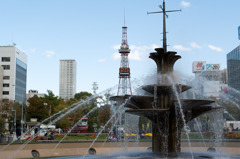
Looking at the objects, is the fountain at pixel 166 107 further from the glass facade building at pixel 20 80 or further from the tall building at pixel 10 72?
the glass facade building at pixel 20 80

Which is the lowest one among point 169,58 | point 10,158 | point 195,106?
point 10,158

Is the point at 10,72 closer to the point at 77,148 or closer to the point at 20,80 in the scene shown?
the point at 20,80

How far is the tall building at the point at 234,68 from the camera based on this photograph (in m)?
79.5

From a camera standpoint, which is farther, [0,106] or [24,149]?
[0,106]

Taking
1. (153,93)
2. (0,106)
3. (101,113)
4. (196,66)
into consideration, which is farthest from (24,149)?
(196,66)

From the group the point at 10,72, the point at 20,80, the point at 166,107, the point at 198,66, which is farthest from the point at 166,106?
the point at 198,66

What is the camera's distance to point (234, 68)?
83312 mm

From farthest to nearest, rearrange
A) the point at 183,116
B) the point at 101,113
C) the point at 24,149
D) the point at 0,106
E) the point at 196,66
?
the point at 196,66, the point at 101,113, the point at 0,106, the point at 24,149, the point at 183,116

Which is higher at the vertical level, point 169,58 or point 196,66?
point 196,66

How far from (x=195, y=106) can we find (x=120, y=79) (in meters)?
86.6

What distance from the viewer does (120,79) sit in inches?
3967

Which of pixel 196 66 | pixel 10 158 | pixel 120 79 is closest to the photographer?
pixel 10 158

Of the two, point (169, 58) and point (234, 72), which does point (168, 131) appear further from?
point (234, 72)

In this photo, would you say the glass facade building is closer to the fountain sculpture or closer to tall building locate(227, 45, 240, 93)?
tall building locate(227, 45, 240, 93)
